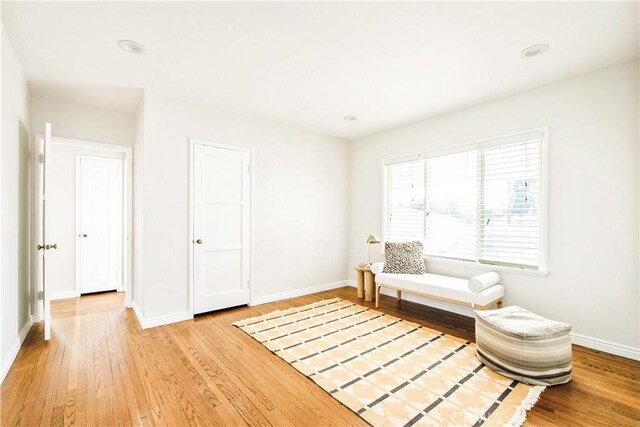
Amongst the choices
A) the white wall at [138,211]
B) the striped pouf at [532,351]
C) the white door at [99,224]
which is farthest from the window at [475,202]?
the white door at [99,224]

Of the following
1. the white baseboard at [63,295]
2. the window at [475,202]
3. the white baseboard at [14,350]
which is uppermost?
the window at [475,202]

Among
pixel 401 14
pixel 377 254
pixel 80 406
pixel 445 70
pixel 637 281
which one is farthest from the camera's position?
pixel 377 254

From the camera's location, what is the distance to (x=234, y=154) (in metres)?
4.02

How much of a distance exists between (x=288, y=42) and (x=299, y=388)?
2646mm

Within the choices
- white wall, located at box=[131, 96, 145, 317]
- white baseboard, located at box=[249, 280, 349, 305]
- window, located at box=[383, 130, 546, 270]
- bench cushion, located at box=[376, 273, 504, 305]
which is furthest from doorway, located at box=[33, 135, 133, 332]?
window, located at box=[383, 130, 546, 270]

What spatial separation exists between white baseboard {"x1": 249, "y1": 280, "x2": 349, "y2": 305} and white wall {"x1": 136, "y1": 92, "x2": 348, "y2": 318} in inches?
2.5

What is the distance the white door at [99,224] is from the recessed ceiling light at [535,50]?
5446 millimetres

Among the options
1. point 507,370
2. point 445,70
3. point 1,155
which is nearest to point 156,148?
point 1,155

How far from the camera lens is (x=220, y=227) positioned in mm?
3898

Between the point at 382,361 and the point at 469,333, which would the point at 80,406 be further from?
the point at 469,333

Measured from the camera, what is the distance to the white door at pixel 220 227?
370 cm

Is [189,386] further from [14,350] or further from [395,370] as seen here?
[14,350]

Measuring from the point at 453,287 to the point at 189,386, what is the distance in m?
2.71

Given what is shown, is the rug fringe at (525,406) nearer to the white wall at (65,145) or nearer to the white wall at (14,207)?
the white wall at (14,207)
